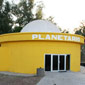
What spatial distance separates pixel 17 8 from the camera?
43.2 m

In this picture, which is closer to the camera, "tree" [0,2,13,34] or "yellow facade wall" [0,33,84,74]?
"yellow facade wall" [0,33,84,74]

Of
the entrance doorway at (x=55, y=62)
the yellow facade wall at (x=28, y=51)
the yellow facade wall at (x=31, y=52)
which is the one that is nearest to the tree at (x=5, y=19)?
the yellow facade wall at (x=28, y=51)

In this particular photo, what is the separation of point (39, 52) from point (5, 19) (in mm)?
22968

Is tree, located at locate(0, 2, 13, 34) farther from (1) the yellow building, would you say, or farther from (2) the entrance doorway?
(2) the entrance doorway

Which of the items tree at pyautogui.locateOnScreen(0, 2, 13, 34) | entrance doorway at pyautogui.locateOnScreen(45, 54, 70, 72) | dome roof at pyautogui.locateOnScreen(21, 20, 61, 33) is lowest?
entrance doorway at pyautogui.locateOnScreen(45, 54, 70, 72)

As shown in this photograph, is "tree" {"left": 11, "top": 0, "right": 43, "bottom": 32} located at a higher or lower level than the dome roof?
higher

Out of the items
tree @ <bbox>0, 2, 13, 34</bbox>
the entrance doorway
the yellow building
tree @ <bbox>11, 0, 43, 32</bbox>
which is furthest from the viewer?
tree @ <bbox>11, 0, 43, 32</bbox>

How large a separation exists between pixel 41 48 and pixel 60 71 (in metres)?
3.48

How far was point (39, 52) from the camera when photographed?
18.0 metres

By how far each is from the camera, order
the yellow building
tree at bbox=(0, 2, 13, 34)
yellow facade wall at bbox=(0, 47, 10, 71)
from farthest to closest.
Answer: tree at bbox=(0, 2, 13, 34) < yellow facade wall at bbox=(0, 47, 10, 71) < the yellow building

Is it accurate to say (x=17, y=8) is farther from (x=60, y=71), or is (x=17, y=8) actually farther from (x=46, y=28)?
(x=60, y=71)

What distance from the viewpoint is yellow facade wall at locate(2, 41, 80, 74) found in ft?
58.9

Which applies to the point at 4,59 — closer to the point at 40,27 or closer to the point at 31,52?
the point at 31,52

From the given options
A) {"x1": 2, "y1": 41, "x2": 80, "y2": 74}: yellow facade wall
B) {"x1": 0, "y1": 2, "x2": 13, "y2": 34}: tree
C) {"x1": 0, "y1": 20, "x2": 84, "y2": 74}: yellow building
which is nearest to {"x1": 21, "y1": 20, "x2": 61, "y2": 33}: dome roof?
{"x1": 0, "y1": 20, "x2": 84, "y2": 74}: yellow building
